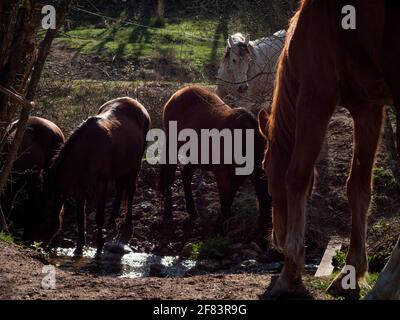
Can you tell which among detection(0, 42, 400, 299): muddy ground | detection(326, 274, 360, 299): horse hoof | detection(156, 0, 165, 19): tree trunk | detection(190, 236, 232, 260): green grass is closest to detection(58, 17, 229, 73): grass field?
detection(156, 0, 165, 19): tree trunk

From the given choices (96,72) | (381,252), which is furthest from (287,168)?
(96,72)

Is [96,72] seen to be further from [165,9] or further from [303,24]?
[303,24]

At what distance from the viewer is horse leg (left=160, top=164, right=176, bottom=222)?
11.3m

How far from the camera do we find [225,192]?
35.1ft

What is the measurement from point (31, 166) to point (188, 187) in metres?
2.28

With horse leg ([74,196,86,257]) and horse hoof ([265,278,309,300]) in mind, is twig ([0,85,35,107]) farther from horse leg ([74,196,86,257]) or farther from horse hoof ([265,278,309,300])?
horse leg ([74,196,86,257])

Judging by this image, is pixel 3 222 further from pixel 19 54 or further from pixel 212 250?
pixel 212 250

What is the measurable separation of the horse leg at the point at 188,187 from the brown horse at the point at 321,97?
18.9ft

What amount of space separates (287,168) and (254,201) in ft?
19.2

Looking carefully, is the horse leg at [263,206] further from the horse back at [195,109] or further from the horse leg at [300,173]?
the horse leg at [300,173]

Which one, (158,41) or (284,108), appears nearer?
(284,108)

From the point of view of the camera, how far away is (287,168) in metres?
5.44

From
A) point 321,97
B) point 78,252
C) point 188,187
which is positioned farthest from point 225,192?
point 321,97

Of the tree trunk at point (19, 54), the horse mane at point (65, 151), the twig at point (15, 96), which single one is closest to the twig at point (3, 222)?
the tree trunk at point (19, 54)
